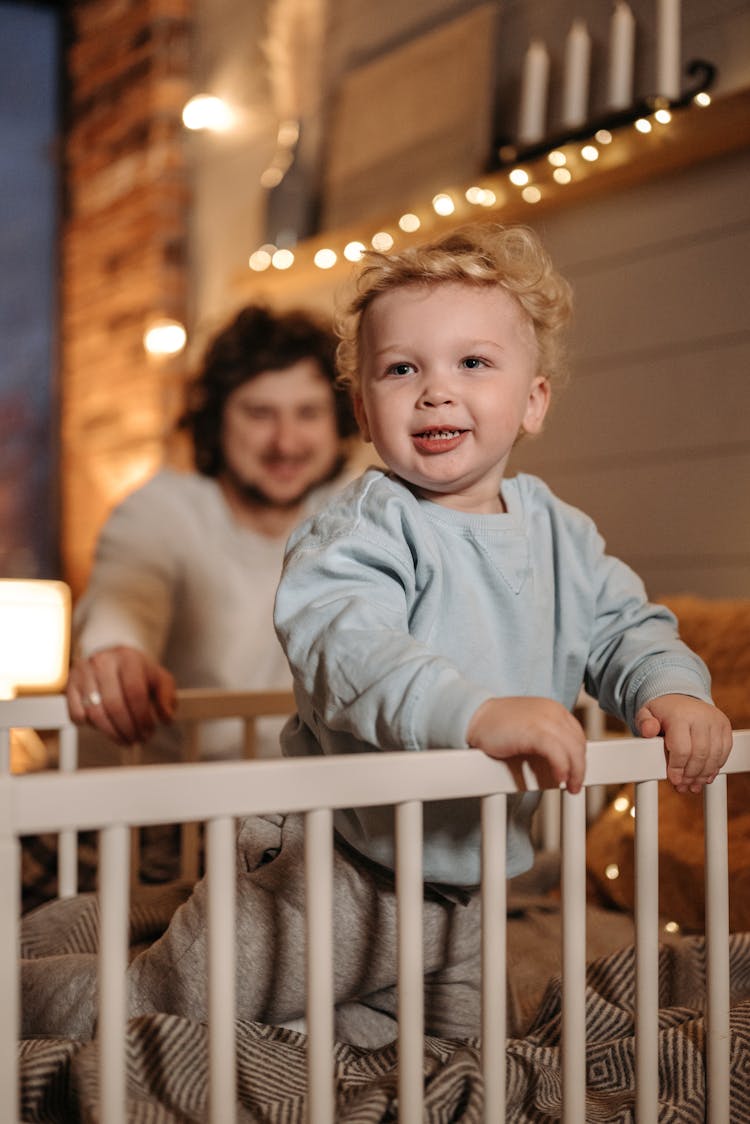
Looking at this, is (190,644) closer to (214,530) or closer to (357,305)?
(214,530)

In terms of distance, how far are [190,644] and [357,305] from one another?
1.05m

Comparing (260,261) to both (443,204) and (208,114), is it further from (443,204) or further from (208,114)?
(443,204)

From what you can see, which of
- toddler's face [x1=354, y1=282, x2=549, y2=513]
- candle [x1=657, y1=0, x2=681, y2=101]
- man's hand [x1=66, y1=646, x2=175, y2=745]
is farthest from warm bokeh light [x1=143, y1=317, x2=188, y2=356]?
toddler's face [x1=354, y1=282, x2=549, y2=513]

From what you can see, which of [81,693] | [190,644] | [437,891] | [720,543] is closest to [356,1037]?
[437,891]

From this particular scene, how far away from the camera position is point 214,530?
6.47 feet

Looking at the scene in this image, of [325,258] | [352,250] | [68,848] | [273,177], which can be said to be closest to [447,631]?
[68,848]

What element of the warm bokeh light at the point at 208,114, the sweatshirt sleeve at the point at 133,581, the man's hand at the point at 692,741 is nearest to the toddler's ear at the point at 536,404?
the man's hand at the point at 692,741

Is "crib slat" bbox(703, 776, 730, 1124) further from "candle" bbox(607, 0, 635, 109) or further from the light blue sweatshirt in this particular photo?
"candle" bbox(607, 0, 635, 109)

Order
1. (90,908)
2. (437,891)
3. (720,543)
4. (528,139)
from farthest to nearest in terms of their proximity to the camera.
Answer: (528,139) < (720,543) < (90,908) < (437,891)

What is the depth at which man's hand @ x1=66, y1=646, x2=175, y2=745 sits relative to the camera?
131 centimetres

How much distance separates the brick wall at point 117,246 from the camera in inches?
127

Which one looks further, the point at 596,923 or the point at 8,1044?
the point at 596,923

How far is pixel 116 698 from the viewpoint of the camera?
51.5 inches

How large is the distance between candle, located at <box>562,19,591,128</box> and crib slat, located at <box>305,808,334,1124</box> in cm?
141
